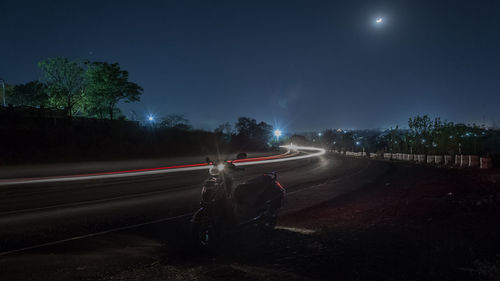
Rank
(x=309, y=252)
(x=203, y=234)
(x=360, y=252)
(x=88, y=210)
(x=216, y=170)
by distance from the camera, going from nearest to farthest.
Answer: (x=360, y=252), (x=309, y=252), (x=203, y=234), (x=216, y=170), (x=88, y=210)

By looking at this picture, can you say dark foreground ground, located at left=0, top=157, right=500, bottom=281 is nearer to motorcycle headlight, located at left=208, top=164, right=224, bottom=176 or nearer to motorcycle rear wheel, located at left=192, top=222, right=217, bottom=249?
motorcycle rear wheel, located at left=192, top=222, right=217, bottom=249

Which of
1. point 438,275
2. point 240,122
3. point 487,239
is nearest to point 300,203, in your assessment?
point 487,239

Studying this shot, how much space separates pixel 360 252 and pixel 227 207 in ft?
8.54

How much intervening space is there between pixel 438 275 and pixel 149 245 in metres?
4.97

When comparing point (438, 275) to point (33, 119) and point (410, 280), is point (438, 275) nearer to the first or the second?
point (410, 280)

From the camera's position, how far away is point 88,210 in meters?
9.55

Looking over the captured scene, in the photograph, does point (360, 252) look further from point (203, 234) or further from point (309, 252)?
point (203, 234)

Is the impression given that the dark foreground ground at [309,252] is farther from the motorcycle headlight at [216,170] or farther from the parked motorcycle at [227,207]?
the motorcycle headlight at [216,170]

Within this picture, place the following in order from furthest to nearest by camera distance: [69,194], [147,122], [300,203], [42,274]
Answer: [147,122] < [69,194] < [300,203] < [42,274]

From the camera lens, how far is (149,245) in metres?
6.10

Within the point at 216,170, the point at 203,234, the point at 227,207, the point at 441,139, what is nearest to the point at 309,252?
the point at 227,207

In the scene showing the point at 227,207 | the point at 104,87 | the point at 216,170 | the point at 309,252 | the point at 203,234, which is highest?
the point at 104,87

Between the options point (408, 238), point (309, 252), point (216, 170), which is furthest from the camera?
point (216, 170)

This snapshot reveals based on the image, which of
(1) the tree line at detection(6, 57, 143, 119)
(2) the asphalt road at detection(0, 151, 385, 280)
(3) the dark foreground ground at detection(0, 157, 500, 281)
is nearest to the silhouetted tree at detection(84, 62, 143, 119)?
(1) the tree line at detection(6, 57, 143, 119)
